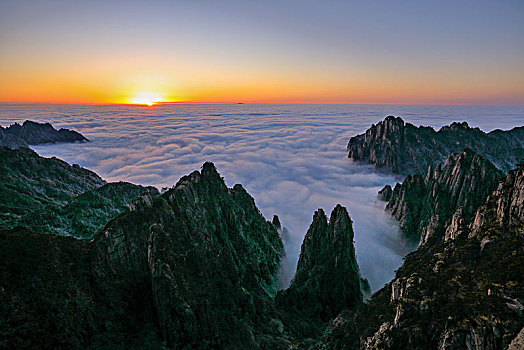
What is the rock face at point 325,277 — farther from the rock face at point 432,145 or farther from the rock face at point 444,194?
the rock face at point 432,145

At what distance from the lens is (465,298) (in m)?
22.4

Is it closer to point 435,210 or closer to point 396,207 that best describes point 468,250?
point 435,210

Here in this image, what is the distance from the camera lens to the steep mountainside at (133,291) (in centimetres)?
1862

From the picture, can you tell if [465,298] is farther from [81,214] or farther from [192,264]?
[81,214]

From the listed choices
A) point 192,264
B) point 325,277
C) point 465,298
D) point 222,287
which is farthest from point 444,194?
point 192,264

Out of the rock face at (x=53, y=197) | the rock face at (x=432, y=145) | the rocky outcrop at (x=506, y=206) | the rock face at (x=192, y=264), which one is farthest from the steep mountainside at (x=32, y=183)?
the rock face at (x=432, y=145)

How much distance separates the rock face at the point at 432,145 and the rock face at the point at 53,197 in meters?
149

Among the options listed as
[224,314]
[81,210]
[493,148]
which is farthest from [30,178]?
[493,148]

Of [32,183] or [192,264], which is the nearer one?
[192,264]

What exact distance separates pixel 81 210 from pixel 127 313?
49.0 meters

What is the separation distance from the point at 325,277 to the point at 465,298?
25.2m

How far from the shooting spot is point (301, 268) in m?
51.3

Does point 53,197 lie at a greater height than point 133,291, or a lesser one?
lesser

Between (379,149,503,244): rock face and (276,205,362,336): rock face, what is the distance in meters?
18.6
